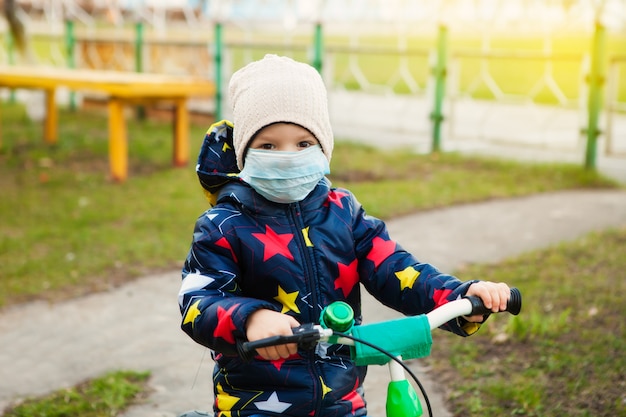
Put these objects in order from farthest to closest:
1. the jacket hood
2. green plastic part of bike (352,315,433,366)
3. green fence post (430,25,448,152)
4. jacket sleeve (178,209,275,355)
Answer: green fence post (430,25,448,152)
the jacket hood
jacket sleeve (178,209,275,355)
green plastic part of bike (352,315,433,366)

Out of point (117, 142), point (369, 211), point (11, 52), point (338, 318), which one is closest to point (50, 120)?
point (117, 142)

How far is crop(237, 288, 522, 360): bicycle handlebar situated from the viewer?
5.39 feet

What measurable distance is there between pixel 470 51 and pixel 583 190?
2.36 m

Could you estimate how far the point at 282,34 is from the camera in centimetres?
1201

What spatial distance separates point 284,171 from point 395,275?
406 mm

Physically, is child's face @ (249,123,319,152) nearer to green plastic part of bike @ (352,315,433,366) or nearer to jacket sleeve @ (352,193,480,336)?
jacket sleeve @ (352,193,480,336)

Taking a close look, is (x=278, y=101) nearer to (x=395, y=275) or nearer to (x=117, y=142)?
(x=395, y=275)

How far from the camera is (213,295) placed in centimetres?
200

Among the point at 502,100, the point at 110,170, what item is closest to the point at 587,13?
the point at 502,100

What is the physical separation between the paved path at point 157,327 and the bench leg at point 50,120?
4.95 m

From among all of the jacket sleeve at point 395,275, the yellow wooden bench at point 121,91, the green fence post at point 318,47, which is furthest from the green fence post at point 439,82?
the jacket sleeve at point 395,275

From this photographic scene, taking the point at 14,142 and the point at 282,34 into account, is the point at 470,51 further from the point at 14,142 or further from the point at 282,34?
the point at 14,142

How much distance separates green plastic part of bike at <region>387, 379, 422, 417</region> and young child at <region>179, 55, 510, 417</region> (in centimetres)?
30

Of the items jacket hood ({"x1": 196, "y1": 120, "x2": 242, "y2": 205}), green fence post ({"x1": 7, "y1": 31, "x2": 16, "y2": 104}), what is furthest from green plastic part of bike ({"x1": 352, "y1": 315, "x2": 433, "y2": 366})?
green fence post ({"x1": 7, "y1": 31, "x2": 16, "y2": 104})
